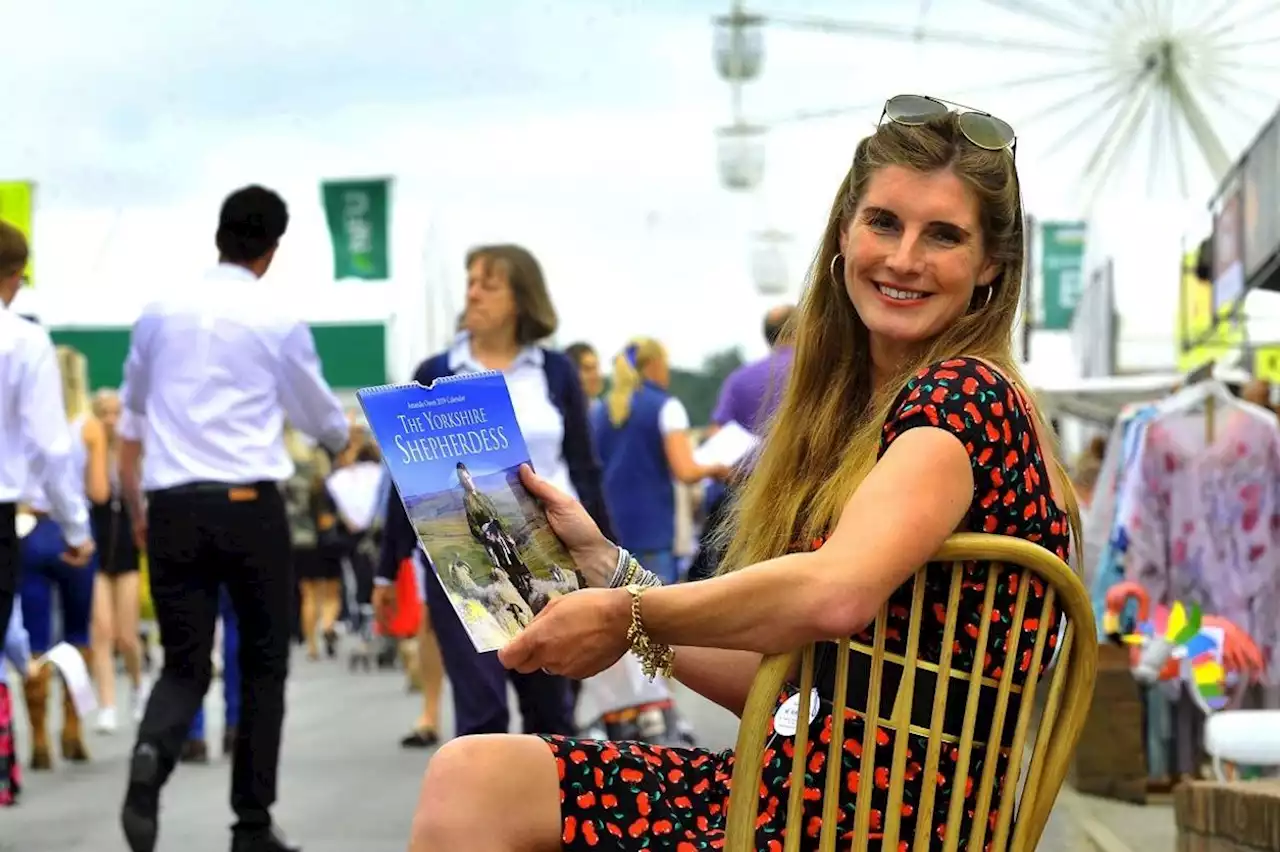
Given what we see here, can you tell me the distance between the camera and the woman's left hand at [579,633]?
262 cm

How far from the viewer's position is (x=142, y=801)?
662 cm

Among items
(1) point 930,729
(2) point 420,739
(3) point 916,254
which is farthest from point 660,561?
(1) point 930,729

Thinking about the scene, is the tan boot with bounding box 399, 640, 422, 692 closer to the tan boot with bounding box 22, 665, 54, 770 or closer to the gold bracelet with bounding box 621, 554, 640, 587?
the tan boot with bounding box 22, 665, 54, 770

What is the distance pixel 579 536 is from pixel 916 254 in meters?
0.63

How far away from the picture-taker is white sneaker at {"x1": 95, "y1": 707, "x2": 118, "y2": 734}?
12.1 metres

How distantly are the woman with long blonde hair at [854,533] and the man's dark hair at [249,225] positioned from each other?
13.6 feet

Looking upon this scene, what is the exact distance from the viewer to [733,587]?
101 inches

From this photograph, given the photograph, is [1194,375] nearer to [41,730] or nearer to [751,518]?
[41,730]

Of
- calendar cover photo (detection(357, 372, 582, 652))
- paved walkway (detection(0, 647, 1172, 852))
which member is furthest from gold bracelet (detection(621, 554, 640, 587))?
paved walkway (detection(0, 647, 1172, 852))

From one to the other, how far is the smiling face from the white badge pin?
52 centimetres

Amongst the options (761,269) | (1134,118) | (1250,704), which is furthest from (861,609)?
(761,269)

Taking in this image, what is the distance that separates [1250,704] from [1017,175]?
625 cm

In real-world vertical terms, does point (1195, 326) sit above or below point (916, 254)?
below

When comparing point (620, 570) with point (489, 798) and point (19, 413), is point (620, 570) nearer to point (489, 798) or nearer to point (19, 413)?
point (489, 798)
